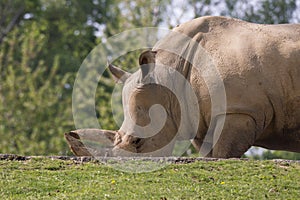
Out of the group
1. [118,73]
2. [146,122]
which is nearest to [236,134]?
[146,122]

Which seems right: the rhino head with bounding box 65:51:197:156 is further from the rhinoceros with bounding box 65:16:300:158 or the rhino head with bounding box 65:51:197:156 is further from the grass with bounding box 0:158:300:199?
the grass with bounding box 0:158:300:199

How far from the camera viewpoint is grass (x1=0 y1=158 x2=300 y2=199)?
11.4 m

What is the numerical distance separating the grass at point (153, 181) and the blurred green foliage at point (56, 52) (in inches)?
448

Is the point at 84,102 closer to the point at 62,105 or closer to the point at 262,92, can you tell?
the point at 62,105

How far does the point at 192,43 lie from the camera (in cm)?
1435

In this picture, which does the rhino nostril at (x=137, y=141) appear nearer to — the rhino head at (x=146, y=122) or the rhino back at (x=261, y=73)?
the rhino head at (x=146, y=122)

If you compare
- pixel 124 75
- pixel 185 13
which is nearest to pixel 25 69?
pixel 185 13

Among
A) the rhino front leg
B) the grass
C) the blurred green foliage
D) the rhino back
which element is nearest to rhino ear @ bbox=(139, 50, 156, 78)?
the rhino back

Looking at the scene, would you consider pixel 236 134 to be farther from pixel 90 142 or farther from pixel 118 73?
pixel 118 73

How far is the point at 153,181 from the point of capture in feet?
39.2

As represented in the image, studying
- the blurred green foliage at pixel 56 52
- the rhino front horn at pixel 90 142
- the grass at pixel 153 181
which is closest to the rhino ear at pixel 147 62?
the rhino front horn at pixel 90 142

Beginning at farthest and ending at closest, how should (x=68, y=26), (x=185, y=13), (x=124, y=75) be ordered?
(x=68, y=26), (x=185, y=13), (x=124, y=75)

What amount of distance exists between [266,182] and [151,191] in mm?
1515

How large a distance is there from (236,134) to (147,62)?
1.81 metres
